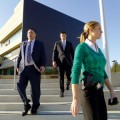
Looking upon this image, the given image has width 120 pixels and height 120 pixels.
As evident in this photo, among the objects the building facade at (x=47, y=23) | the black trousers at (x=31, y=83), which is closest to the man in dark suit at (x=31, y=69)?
the black trousers at (x=31, y=83)

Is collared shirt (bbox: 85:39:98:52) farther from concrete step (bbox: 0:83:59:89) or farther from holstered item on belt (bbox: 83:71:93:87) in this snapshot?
concrete step (bbox: 0:83:59:89)

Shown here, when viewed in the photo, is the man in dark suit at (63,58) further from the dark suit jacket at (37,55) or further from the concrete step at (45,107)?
the dark suit jacket at (37,55)

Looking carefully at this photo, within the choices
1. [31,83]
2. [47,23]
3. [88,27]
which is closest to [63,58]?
[31,83]

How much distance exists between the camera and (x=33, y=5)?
95.8ft

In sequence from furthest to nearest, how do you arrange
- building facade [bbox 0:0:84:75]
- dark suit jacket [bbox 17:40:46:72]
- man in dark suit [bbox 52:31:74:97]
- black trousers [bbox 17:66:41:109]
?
building facade [bbox 0:0:84:75]
man in dark suit [bbox 52:31:74:97]
dark suit jacket [bbox 17:40:46:72]
black trousers [bbox 17:66:41:109]

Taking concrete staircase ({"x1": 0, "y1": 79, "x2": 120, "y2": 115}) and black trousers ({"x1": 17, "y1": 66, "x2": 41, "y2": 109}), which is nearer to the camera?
black trousers ({"x1": 17, "y1": 66, "x2": 41, "y2": 109})

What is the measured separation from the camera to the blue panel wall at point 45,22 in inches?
1144

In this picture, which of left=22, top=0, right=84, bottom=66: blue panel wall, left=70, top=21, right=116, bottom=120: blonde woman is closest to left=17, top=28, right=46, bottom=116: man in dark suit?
left=70, top=21, right=116, bottom=120: blonde woman

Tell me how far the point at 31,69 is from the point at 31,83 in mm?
285

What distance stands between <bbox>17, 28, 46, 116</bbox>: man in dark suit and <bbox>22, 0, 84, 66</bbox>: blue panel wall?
2218 cm

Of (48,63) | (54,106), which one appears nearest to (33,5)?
(48,63)

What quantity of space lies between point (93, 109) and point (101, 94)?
0.59 ft

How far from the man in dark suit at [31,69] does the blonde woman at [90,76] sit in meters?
2.94

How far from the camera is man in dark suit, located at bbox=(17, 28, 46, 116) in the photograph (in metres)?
5.42
